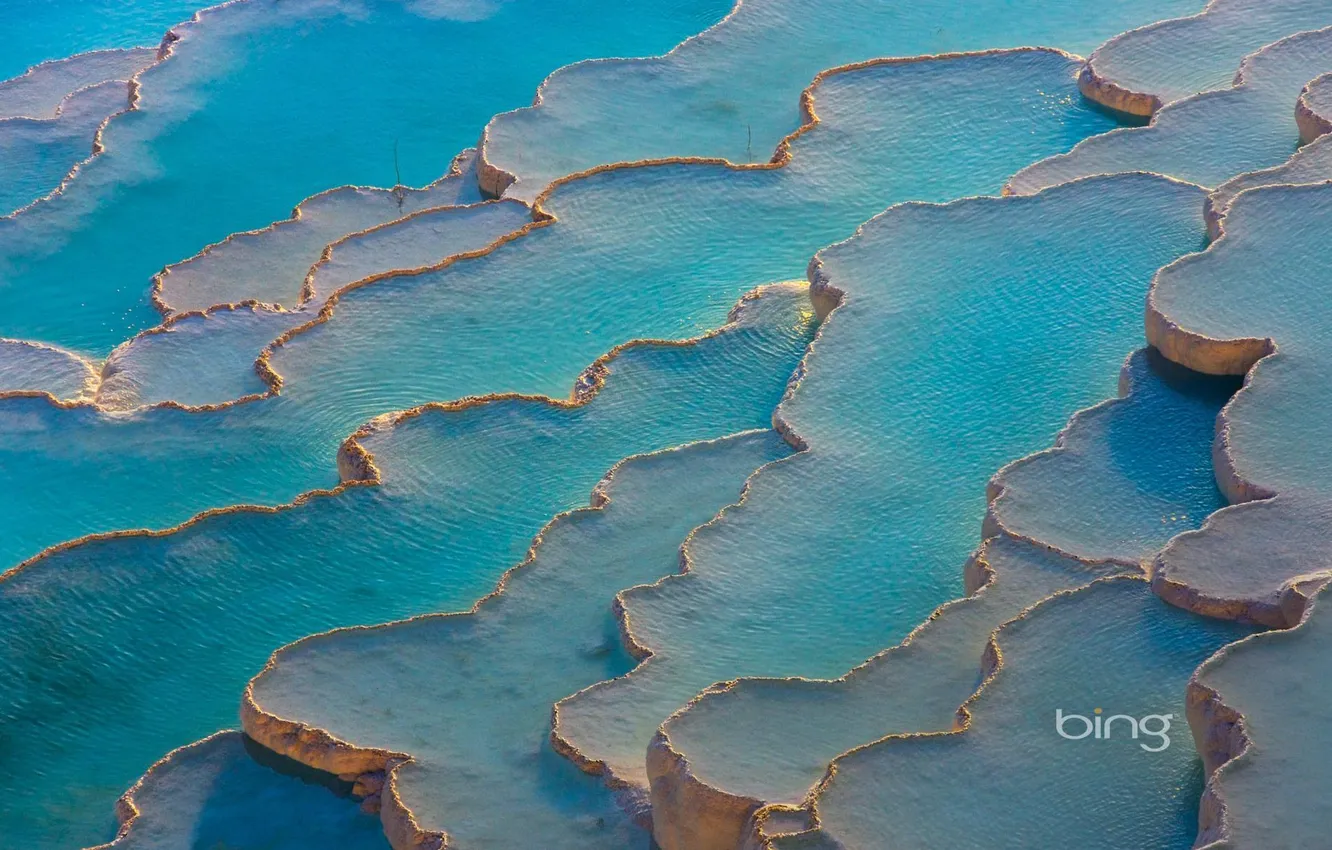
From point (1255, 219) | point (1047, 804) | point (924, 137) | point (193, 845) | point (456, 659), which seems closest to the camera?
point (1047, 804)

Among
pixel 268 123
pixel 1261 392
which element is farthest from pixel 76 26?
pixel 1261 392

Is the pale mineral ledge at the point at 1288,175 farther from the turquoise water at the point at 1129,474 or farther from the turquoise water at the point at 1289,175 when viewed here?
the turquoise water at the point at 1129,474

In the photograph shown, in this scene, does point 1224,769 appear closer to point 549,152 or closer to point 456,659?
point 456,659

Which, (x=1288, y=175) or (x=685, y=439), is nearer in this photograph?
(x=685, y=439)

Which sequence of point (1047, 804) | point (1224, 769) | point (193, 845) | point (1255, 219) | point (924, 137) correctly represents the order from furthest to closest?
1. point (924, 137)
2. point (1255, 219)
3. point (193, 845)
4. point (1047, 804)
5. point (1224, 769)

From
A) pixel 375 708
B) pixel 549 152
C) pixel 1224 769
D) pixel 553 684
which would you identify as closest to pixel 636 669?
pixel 553 684

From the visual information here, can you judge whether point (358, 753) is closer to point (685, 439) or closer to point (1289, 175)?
point (685, 439)
